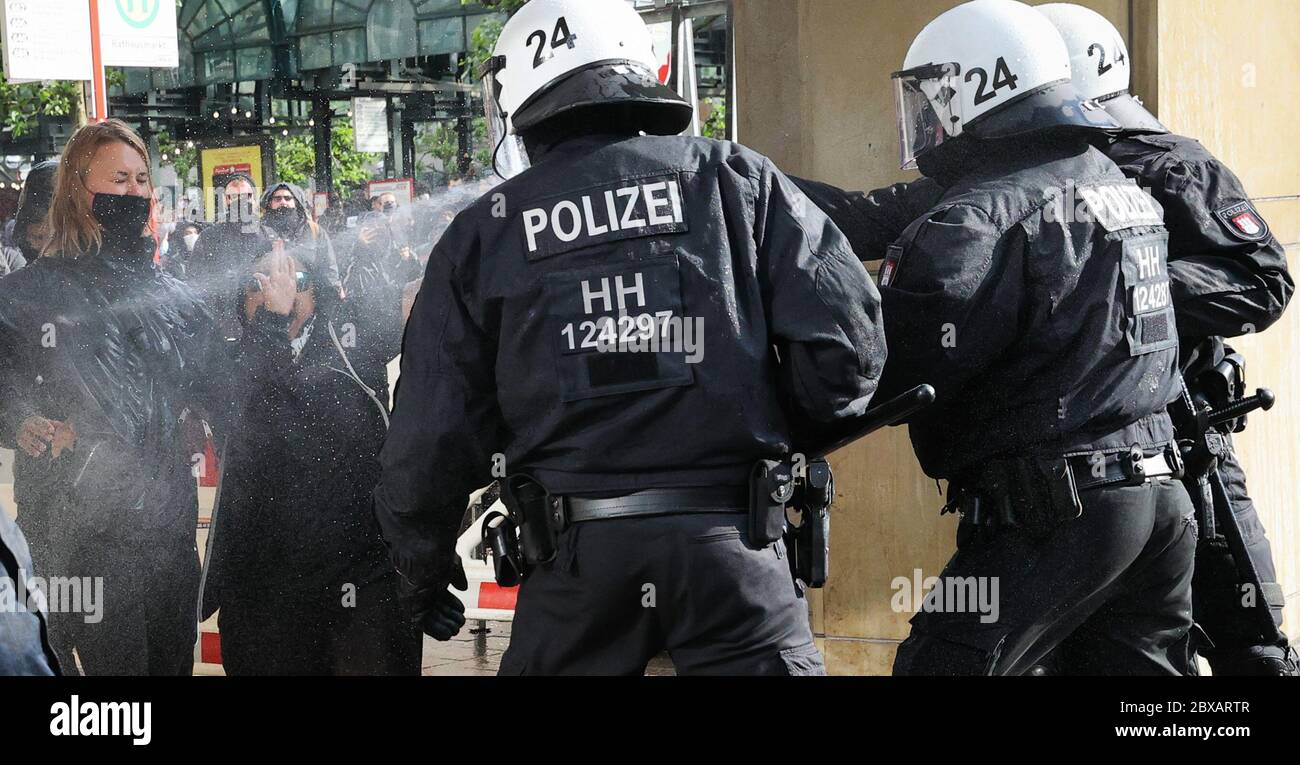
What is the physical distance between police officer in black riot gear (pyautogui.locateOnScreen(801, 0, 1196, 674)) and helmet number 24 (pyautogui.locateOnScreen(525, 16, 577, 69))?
36.6 inches

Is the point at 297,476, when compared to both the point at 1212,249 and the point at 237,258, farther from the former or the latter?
the point at 1212,249

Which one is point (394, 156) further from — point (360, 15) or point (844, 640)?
point (844, 640)

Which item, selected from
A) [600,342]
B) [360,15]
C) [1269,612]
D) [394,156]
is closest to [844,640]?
[1269,612]

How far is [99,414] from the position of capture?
3.92 metres

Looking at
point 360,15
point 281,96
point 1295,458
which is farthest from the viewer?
point 360,15

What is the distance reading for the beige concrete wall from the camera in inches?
184

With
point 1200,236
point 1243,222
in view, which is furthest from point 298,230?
point 1243,222

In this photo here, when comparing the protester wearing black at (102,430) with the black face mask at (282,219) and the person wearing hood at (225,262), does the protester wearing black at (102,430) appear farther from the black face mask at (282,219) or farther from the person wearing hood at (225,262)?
the black face mask at (282,219)

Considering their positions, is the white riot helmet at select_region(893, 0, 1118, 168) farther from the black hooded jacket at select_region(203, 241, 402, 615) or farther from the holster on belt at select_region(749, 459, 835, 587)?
the black hooded jacket at select_region(203, 241, 402, 615)

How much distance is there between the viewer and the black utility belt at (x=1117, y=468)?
3234 mm

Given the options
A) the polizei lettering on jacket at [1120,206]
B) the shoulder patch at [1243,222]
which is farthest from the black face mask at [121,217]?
the shoulder patch at [1243,222]

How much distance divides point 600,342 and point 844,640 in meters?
2.44

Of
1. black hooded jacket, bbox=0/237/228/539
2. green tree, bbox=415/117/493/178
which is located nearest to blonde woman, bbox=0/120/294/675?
black hooded jacket, bbox=0/237/228/539

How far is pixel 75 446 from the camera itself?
12.8 feet
